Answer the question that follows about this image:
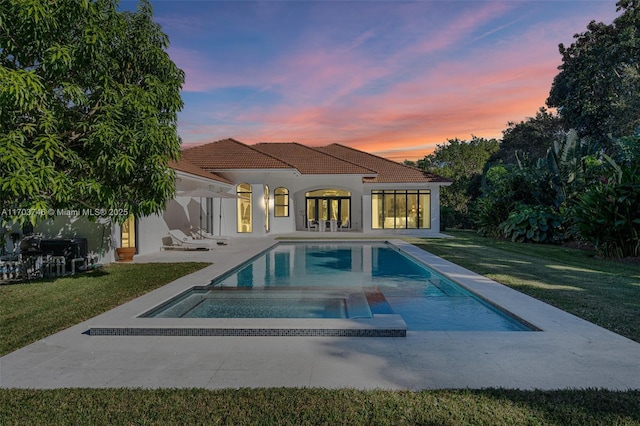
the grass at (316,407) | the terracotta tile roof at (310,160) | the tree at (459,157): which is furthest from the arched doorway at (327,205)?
the grass at (316,407)

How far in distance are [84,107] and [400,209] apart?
22.0m

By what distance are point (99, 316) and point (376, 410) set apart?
16.2ft

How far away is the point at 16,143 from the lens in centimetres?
660

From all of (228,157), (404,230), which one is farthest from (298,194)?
(404,230)

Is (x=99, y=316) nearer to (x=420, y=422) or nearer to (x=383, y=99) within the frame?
(x=420, y=422)

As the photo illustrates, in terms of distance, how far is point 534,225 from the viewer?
20219mm

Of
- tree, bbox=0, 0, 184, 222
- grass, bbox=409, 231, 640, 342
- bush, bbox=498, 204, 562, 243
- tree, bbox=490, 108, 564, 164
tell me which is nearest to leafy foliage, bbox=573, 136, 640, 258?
grass, bbox=409, 231, 640, 342

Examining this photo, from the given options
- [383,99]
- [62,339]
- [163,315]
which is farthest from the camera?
[383,99]

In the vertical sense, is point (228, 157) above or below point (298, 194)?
above

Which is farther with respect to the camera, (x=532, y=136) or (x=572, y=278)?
(x=532, y=136)

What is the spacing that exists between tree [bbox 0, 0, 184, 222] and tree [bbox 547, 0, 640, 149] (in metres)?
28.2

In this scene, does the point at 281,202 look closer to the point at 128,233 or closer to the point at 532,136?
the point at 128,233

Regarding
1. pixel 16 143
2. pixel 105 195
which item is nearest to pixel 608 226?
pixel 105 195

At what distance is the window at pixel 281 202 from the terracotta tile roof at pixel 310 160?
1.91 meters
